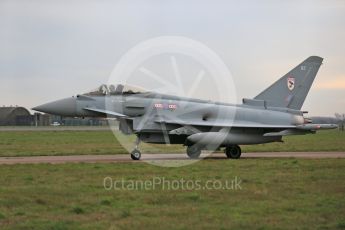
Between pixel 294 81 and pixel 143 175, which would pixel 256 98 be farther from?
pixel 143 175

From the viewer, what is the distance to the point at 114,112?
79.4 ft

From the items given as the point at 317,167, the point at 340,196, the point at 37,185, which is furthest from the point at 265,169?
the point at 37,185

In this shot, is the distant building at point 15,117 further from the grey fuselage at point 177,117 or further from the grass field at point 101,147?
the grey fuselage at point 177,117

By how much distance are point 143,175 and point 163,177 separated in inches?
31.2

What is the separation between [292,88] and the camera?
26.9 meters

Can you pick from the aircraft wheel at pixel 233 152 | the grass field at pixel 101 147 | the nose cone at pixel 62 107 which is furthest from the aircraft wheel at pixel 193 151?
the nose cone at pixel 62 107

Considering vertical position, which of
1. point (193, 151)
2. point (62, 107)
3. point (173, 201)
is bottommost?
point (173, 201)

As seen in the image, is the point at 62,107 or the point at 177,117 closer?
the point at 62,107

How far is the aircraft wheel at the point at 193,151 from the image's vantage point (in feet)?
79.0

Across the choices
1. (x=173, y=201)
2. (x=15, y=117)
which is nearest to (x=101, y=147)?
(x=173, y=201)

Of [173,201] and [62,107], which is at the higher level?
[62,107]

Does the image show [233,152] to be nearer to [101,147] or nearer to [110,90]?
[110,90]

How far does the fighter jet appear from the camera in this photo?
23984mm

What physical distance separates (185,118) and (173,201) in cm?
1315
